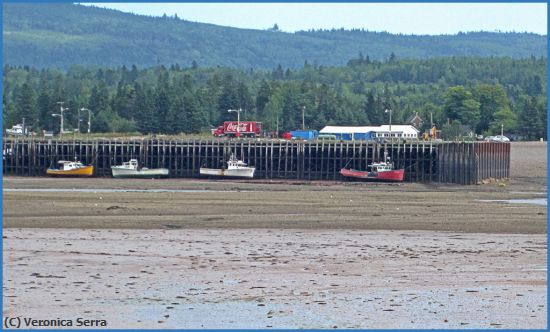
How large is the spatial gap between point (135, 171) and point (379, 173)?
1641cm

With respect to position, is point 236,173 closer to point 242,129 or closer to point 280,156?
point 280,156

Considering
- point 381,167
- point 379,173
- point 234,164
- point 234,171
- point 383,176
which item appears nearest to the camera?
point 383,176

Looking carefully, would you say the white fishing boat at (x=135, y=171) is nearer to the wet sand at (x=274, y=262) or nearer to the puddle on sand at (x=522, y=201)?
the wet sand at (x=274, y=262)

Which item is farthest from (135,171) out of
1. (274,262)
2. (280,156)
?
(274,262)

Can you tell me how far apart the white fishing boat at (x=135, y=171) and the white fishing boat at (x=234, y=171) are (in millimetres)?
2825

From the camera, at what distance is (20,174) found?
8469 cm

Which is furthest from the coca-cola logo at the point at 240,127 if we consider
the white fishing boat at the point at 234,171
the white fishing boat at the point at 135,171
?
the white fishing boat at the point at 135,171

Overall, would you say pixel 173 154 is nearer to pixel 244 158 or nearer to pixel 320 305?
pixel 244 158

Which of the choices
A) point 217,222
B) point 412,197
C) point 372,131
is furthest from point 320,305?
point 372,131

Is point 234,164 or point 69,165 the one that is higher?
point 234,164

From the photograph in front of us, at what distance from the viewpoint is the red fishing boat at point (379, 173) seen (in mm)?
75875

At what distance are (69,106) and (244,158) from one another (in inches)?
2188

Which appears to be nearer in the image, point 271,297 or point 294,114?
point 271,297

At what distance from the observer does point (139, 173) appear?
80125 mm
